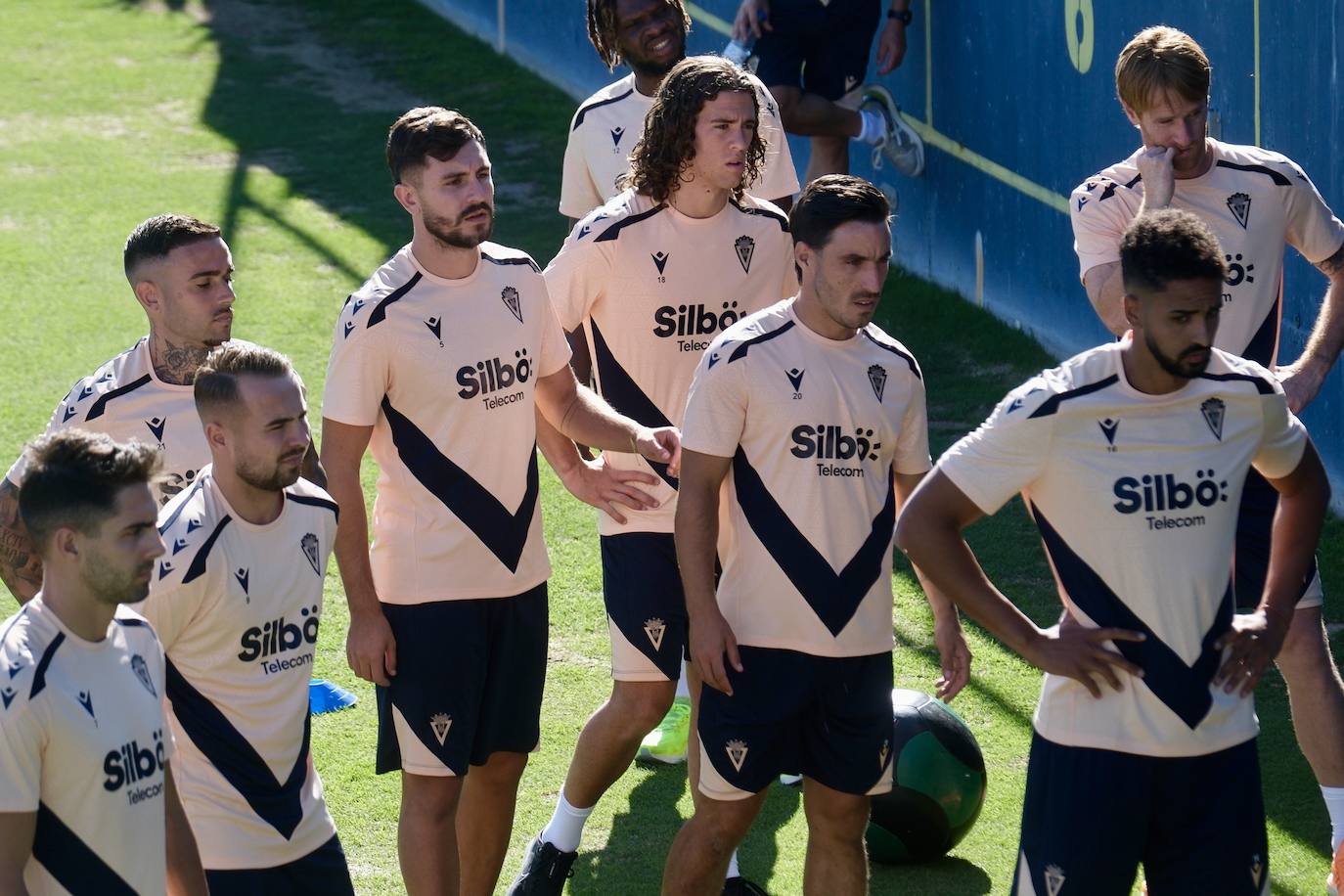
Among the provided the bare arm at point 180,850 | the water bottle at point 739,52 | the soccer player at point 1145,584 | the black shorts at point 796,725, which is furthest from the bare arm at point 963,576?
the water bottle at point 739,52

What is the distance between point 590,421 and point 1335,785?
2550 millimetres

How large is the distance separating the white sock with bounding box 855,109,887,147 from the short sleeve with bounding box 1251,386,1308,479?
787cm

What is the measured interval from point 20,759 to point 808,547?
2231 millimetres

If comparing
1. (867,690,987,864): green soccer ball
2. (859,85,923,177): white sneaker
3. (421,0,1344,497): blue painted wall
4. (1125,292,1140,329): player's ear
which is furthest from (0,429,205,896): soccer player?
(859,85,923,177): white sneaker

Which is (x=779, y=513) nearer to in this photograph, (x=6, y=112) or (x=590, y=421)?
(x=590, y=421)

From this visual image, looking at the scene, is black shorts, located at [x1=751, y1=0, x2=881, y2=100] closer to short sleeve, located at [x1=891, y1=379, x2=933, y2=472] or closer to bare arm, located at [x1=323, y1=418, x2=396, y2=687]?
short sleeve, located at [x1=891, y1=379, x2=933, y2=472]

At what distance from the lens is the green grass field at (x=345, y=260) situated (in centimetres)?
672

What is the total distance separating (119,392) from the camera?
5352mm

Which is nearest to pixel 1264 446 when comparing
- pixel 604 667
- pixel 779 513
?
pixel 779 513

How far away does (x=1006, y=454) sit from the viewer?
4.45 meters

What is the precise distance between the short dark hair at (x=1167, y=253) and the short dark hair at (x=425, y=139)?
2024mm

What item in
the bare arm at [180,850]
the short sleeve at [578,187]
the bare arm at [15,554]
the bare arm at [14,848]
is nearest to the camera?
the bare arm at [14,848]

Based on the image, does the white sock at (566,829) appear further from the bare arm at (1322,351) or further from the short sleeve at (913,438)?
the bare arm at (1322,351)

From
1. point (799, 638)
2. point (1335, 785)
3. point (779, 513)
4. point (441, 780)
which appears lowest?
point (1335, 785)
